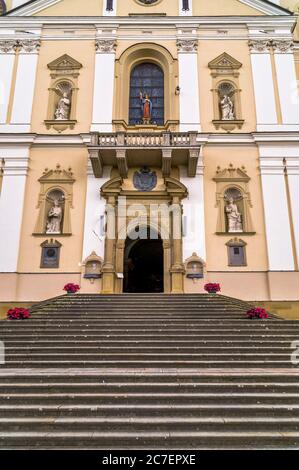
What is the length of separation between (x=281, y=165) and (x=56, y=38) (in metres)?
12.3

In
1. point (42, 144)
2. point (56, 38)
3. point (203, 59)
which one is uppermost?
point (56, 38)

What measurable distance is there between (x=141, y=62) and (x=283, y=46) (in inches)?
267

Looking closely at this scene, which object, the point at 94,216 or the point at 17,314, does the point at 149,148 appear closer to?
the point at 94,216

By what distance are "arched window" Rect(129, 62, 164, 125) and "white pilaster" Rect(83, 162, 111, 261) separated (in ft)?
11.5

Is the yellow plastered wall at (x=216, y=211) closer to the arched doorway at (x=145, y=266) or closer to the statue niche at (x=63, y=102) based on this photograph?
the arched doorway at (x=145, y=266)

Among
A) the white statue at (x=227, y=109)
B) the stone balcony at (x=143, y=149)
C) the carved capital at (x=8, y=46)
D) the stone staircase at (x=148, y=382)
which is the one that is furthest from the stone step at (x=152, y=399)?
the carved capital at (x=8, y=46)

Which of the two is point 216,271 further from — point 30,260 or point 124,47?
point 124,47

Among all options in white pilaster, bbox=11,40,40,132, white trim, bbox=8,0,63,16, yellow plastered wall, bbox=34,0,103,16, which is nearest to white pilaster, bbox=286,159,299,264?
white pilaster, bbox=11,40,40,132

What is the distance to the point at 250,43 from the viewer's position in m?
17.0

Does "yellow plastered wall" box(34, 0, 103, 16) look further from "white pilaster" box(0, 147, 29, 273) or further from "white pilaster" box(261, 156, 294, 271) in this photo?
"white pilaster" box(261, 156, 294, 271)

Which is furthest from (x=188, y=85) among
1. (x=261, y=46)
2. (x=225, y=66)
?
(x=261, y=46)

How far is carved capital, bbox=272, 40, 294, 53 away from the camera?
16.8 meters

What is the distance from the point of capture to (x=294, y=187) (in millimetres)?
14867
